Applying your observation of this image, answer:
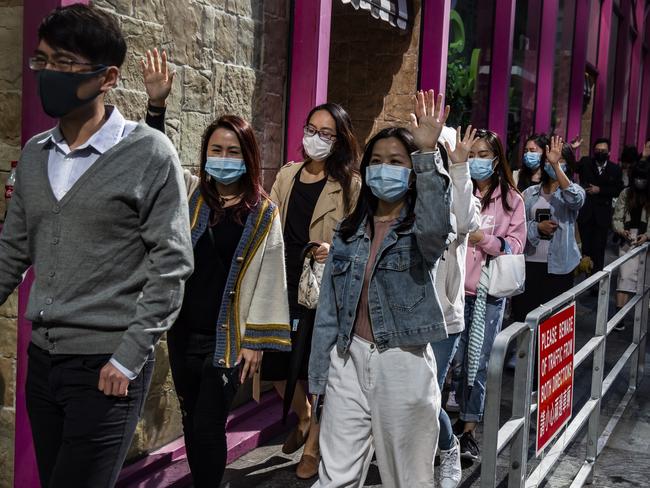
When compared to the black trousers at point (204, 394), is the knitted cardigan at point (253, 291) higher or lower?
higher

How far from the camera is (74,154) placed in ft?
9.17

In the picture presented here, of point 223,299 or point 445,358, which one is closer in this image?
point 223,299

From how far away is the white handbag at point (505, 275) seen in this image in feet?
18.1

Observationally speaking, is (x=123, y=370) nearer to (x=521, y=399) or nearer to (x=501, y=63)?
(x=521, y=399)

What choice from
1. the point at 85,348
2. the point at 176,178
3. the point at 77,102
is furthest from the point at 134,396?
the point at 77,102

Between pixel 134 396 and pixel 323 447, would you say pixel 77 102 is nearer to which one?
pixel 134 396

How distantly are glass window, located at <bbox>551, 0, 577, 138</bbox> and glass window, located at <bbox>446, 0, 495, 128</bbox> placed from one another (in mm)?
3750

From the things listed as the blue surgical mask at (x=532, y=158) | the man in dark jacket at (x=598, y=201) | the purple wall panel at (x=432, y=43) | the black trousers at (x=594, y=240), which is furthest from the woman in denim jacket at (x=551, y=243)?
the black trousers at (x=594, y=240)

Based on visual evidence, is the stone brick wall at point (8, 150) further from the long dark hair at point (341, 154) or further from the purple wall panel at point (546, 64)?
the purple wall panel at point (546, 64)

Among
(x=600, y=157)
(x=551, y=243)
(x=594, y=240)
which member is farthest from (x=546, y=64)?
(x=551, y=243)

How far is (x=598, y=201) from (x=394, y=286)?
8704 millimetres

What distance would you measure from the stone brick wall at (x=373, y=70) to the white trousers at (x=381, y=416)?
17.5ft

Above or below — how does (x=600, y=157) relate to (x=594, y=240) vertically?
above

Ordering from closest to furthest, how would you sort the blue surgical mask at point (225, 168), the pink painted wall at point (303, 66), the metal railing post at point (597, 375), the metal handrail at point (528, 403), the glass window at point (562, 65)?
the metal handrail at point (528, 403) < the blue surgical mask at point (225, 168) < the metal railing post at point (597, 375) < the pink painted wall at point (303, 66) < the glass window at point (562, 65)
